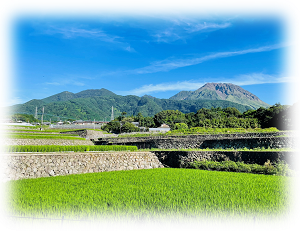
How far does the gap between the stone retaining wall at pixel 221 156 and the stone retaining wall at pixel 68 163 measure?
3.07 feet

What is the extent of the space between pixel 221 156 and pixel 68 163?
1033cm

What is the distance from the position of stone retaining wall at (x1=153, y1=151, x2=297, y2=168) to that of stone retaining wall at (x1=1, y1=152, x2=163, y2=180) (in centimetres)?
94

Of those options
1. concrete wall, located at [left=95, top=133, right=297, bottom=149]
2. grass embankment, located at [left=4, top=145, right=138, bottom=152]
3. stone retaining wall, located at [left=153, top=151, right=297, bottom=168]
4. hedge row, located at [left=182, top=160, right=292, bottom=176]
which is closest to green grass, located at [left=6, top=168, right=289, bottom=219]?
hedge row, located at [left=182, top=160, right=292, bottom=176]

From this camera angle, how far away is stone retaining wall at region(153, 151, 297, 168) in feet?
40.1

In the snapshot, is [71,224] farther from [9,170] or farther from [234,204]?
[9,170]

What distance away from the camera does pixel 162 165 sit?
1773 centimetres

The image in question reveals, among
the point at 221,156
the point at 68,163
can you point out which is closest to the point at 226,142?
the point at 221,156

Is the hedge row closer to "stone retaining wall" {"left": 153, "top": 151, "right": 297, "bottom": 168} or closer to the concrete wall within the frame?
"stone retaining wall" {"left": 153, "top": 151, "right": 297, "bottom": 168}

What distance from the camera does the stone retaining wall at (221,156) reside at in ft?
40.1

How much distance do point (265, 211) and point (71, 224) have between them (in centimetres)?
487

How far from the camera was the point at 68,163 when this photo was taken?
12773 mm

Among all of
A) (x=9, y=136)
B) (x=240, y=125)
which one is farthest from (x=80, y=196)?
(x=240, y=125)

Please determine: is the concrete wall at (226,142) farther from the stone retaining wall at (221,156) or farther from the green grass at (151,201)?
the green grass at (151,201)

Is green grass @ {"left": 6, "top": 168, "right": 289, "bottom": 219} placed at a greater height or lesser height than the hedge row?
greater
